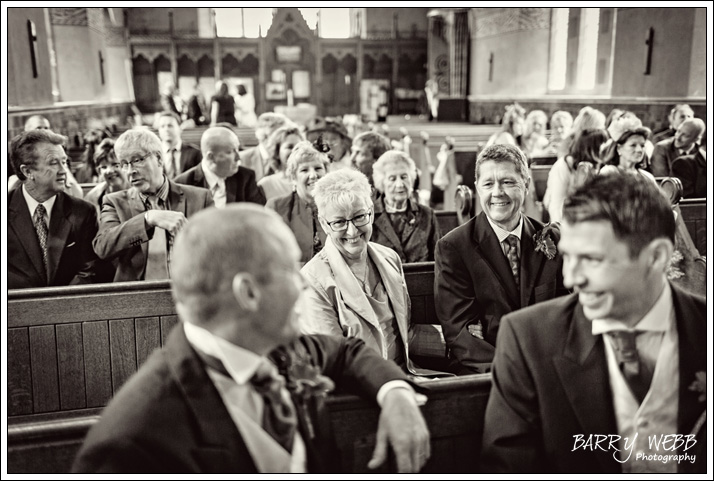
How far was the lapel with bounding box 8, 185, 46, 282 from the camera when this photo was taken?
115 inches

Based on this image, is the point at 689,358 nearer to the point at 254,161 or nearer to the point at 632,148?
the point at 632,148

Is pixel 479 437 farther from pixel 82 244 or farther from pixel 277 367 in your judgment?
pixel 82 244

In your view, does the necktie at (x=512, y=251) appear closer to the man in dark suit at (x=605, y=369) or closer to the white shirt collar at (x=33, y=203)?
the man in dark suit at (x=605, y=369)

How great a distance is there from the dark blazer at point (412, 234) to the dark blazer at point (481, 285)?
92 cm

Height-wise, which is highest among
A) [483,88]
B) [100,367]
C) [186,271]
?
[483,88]

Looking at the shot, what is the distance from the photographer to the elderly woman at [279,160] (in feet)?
14.5

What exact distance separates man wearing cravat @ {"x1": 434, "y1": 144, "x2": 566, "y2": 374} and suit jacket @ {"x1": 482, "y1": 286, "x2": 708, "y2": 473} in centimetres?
80

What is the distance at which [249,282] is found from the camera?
1185 mm

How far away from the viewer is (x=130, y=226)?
2.81 metres

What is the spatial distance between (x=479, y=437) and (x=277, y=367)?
2.34ft

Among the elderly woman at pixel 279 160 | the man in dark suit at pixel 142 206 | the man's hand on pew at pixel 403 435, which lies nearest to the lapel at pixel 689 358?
the man's hand on pew at pixel 403 435

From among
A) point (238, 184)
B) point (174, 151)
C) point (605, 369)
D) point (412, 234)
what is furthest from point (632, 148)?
point (174, 151)

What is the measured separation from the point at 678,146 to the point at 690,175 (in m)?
0.35

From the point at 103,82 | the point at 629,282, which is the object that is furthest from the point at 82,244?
the point at 103,82
